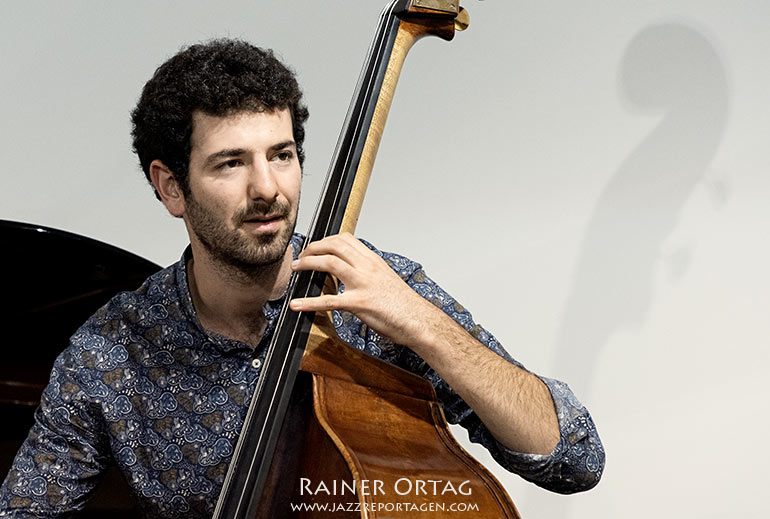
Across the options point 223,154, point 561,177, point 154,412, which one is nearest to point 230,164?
point 223,154

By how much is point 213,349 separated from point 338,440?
49 cm

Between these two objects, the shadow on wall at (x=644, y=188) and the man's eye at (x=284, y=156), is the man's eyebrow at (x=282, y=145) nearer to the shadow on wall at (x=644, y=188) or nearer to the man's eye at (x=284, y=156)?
the man's eye at (x=284, y=156)

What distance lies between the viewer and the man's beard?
1.22m

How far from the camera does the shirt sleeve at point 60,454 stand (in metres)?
1.28

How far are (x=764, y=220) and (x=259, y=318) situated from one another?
1313mm

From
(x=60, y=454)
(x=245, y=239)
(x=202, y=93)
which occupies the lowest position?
(x=60, y=454)

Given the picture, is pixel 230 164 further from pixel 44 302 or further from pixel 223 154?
pixel 44 302

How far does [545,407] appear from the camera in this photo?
3.84 ft

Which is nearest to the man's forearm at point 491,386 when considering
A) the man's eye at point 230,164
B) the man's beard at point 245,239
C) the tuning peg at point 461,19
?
the man's beard at point 245,239

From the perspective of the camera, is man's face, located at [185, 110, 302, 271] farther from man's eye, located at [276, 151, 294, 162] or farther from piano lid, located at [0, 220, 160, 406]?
piano lid, located at [0, 220, 160, 406]

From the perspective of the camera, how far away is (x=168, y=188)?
4.65 feet

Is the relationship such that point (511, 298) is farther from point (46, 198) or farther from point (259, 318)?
point (46, 198)

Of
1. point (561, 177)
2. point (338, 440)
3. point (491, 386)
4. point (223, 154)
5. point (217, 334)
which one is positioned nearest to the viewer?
point (338, 440)

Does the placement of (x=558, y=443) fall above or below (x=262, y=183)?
below
